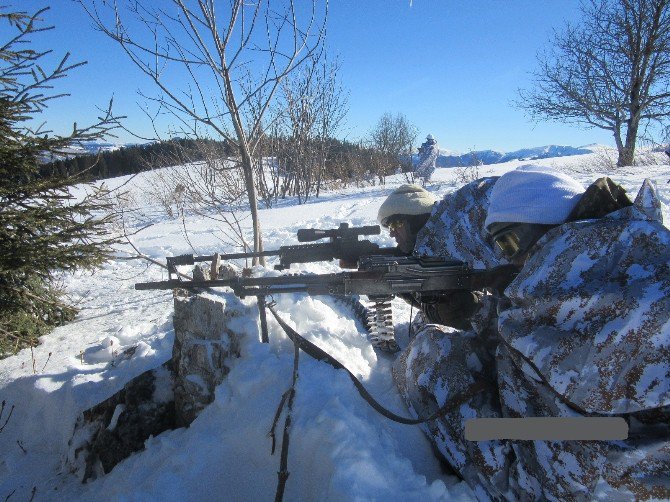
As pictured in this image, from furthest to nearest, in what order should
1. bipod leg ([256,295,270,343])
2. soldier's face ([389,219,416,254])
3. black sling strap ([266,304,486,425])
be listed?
soldier's face ([389,219,416,254]) → bipod leg ([256,295,270,343]) → black sling strap ([266,304,486,425])

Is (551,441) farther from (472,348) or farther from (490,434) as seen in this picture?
(472,348)

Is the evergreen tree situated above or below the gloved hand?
above

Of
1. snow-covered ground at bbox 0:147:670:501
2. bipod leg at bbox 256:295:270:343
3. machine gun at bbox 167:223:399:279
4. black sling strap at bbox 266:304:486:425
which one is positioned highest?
machine gun at bbox 167:223:399:279

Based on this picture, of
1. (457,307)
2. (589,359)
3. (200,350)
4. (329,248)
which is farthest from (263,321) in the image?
(589,359)

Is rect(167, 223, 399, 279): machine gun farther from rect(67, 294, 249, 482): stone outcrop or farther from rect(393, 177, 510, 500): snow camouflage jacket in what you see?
rect(393, 177, 510, 500): snow camouflage jacket

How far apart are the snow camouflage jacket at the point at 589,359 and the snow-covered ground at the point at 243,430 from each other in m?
0.31

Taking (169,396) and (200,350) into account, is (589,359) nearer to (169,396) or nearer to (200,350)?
(200,350)

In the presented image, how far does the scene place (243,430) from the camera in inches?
68.1

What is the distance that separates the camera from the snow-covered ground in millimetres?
1466

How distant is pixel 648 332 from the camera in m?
1.04

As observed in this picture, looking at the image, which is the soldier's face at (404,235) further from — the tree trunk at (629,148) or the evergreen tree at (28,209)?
the tree trunk at (629,148)

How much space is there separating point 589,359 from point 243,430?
1.36 metres

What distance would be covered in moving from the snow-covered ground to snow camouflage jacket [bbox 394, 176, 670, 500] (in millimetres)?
305

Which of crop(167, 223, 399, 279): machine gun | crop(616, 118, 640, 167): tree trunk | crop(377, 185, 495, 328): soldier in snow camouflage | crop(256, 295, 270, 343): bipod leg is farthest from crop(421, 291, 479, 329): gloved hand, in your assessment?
crop(616, 118, 640, 167): tree trunk
